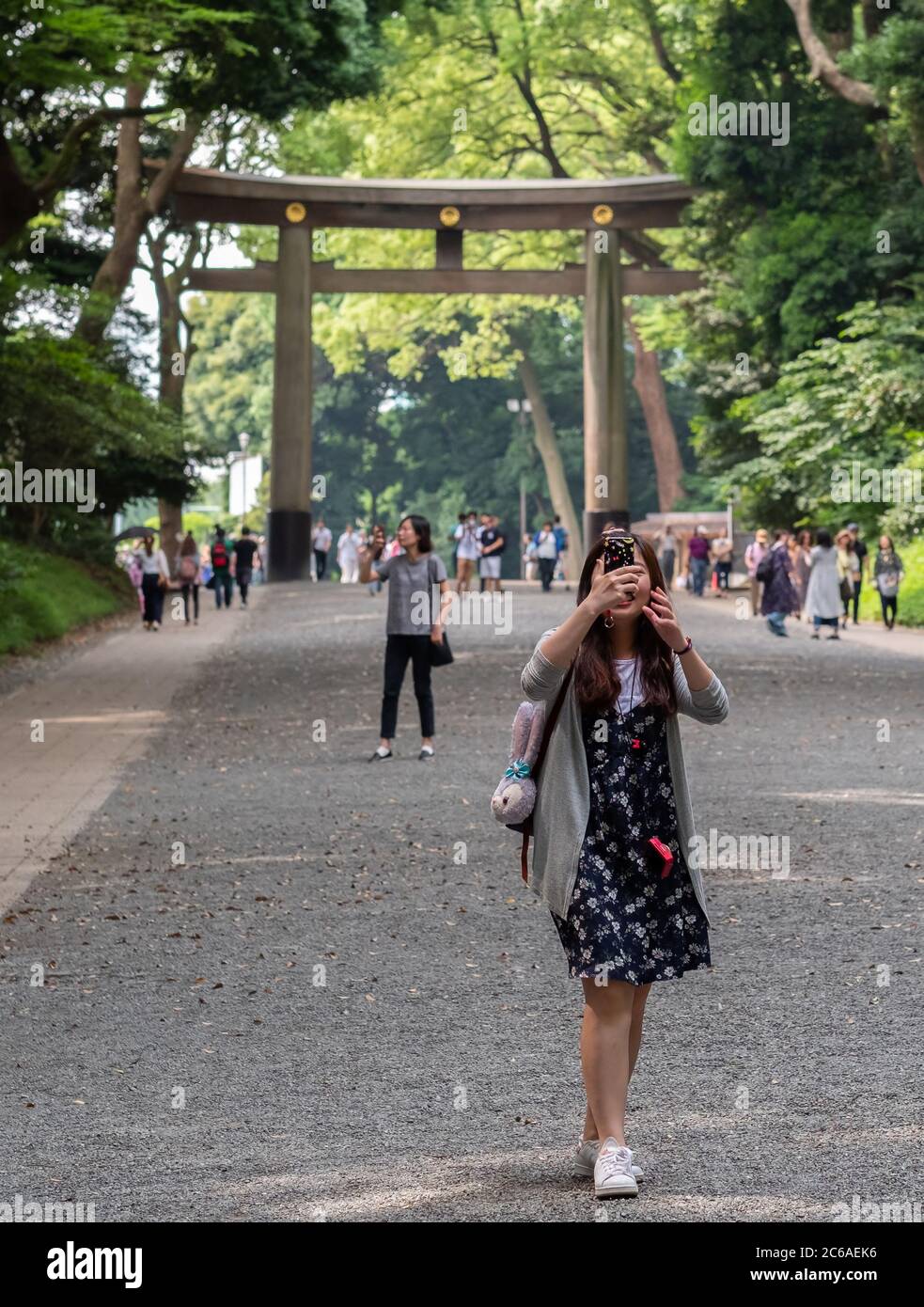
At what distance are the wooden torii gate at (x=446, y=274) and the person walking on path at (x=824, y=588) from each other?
1738 cm

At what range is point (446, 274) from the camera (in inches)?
1854

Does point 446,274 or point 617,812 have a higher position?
point 446,274

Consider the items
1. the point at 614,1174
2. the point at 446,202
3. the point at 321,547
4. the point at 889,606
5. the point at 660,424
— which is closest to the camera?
the point at 614,1174

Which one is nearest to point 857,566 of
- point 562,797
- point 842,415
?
point 842,415

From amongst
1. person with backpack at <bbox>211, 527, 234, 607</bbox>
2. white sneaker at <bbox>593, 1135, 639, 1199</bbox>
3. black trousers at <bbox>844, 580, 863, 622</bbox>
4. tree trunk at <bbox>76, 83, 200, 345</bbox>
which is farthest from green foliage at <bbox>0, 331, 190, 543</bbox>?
white sneaker at <bbox>593, 1135, 639, 1199</bbox>

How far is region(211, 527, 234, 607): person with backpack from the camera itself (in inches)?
1464

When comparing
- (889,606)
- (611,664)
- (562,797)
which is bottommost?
(889,606)

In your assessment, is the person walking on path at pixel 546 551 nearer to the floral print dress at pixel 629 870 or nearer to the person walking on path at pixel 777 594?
the person walking on path at pixel 777 594

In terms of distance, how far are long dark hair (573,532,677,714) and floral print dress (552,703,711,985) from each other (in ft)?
0.19

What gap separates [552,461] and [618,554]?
204ft

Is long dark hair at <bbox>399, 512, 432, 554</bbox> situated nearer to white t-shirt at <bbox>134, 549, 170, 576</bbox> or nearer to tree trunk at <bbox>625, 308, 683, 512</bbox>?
white t-shirt at <bbox>134, 549, 170, 576</bbox>

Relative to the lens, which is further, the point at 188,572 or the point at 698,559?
the point at 698,559

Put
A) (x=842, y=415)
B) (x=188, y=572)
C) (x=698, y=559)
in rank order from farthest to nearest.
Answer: (x=698, y=559), (x=842, y=415), (x=188, y=572)

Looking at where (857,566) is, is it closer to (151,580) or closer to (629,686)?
(151,580)
